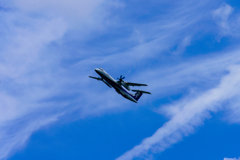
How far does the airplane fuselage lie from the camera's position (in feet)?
259

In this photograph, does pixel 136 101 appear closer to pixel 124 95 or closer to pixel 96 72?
pixel 124 95

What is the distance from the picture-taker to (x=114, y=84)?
82.2 meters

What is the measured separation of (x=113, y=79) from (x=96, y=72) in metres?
6.65

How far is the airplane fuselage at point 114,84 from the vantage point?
7903 cm

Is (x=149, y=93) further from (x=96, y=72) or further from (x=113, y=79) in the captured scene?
(x=96, y=72)

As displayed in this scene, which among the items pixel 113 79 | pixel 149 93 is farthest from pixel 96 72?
pixel 149 93

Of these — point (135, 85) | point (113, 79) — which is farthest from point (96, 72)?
point (135, 85)

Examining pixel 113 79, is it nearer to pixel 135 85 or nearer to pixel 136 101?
pixel 135 85

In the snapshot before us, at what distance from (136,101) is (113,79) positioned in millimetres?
14842

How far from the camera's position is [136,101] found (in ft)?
295

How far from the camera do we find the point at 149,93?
84875 millimetres

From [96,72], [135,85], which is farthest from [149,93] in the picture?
[96,72]

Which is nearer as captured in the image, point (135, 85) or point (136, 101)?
point (135, 85)

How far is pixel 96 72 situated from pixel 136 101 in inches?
831
